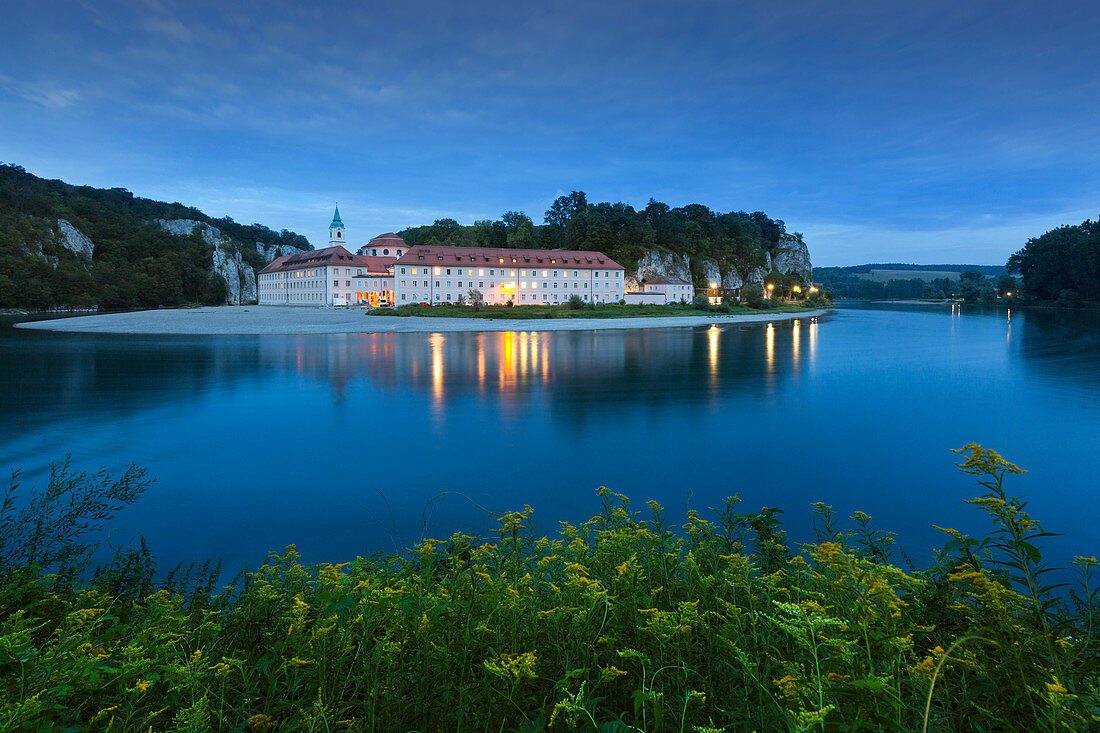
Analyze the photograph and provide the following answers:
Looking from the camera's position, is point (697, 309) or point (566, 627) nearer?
point (566, 627)

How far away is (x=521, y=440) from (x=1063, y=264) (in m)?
147

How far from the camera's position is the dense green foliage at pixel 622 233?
11275cm

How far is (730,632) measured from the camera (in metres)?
3.32

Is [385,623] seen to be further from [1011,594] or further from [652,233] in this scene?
[652,233]

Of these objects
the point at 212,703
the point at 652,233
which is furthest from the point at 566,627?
the point at 652,233

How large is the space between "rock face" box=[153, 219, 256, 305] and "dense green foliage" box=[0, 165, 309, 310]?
264 cm

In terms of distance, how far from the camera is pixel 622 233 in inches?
4545

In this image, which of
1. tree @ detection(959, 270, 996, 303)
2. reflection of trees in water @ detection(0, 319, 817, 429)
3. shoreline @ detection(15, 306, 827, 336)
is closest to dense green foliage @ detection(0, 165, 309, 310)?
shoreline @ detection(15, 306, 827, 336)

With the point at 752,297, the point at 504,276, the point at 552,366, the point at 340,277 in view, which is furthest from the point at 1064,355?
the point at 340,277

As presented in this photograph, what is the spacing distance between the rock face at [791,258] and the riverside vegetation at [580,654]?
574 ft

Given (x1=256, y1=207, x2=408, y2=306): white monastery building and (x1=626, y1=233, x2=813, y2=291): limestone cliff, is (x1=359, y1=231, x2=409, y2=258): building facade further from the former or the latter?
(x1=626, y1=233, x2=813, y2=291): limestone cliff

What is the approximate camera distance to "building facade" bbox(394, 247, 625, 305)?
8831 centimetres

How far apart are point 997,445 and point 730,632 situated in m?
12.6

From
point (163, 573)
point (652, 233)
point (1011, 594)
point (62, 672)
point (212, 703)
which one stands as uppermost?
point (652, 233)
